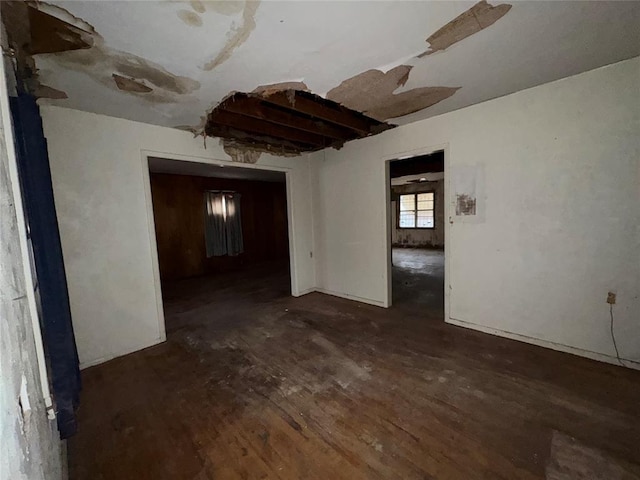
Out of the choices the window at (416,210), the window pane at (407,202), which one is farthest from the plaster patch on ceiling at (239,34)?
the window pane at (407,202)

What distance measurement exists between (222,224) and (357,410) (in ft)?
18.9

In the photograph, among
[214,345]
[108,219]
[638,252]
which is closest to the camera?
[638,252]

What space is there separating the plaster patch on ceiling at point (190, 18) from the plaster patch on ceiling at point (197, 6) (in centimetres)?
4

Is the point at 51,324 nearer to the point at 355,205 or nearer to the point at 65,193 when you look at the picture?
the point at 65,193

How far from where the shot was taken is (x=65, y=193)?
2434 mm

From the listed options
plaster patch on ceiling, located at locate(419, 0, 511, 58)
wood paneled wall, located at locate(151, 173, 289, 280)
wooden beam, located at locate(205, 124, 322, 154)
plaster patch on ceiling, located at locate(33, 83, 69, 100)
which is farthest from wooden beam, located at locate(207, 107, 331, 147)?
wood paneled wall, located at locate(151, 173, 289, 280)

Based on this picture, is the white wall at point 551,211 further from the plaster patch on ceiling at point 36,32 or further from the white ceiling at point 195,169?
the plaster patch on ceiling at point 36,32

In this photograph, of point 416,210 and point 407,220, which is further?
point 407,220

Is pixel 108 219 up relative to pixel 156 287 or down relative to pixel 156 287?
up

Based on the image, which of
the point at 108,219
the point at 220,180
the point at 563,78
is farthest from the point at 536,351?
the point at 220,180

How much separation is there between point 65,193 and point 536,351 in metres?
Answer: 4.53

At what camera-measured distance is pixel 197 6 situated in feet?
4.38

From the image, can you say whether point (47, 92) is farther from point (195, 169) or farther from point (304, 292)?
point (304, 292)

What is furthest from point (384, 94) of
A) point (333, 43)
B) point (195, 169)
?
point (195, 169)
